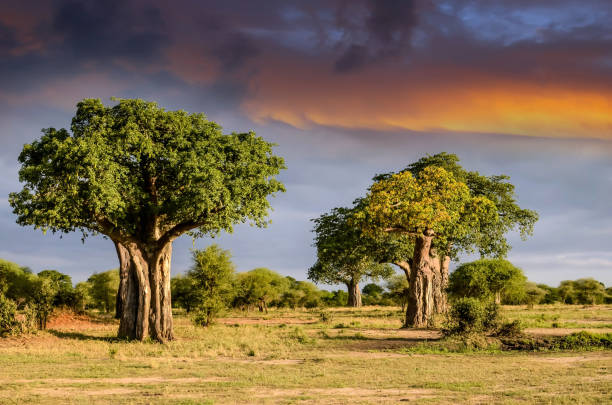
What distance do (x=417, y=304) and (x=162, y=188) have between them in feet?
46.8

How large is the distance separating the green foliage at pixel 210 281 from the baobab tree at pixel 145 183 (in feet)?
20.8

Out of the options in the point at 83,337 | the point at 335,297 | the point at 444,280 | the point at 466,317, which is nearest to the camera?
the point at 466,317

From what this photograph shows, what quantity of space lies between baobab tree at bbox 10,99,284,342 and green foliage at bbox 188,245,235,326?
6347 mm

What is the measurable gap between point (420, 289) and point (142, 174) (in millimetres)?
15145

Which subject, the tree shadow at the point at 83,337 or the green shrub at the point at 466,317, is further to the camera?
the tree shadow at the point at 83,337

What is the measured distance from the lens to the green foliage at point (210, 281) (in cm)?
3216

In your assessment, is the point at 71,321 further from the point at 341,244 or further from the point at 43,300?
the point at 341,244

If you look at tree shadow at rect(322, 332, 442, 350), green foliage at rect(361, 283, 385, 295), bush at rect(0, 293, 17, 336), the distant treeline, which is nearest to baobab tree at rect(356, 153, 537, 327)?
tree shadow at rect(322, 332, 442, 350)

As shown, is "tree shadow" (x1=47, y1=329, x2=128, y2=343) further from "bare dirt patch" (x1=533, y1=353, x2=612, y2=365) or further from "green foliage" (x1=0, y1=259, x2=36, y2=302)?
"green foliage" (x1=0, y1=259, x2=36, y2=302)

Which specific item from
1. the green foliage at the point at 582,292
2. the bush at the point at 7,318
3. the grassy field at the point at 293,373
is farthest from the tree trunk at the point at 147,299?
the green foliage at the point at 582,292

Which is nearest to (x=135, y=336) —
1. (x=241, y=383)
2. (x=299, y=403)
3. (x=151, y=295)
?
(x=151, y=295)

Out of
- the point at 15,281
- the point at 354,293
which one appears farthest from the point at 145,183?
the point at 354,293

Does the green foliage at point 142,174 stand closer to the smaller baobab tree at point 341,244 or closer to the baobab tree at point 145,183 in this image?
the baobab tree at point 145,183

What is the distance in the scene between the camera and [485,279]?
168ft
